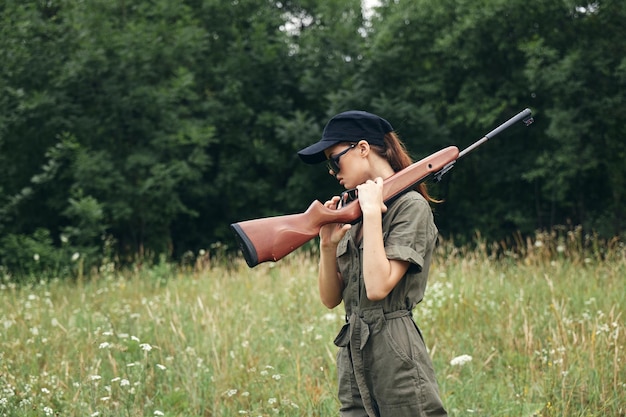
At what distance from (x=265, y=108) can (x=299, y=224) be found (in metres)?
18.0

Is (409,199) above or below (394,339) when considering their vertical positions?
above

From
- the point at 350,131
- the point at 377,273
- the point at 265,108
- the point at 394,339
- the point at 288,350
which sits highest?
the point at 265,108

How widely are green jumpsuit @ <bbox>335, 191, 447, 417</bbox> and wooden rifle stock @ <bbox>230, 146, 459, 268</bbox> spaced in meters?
0.08

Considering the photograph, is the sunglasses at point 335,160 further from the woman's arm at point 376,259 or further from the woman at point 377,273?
the woman's arm at point 376,259

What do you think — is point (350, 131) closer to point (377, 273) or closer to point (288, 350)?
point (377, 273)

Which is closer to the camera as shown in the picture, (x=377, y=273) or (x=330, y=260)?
(x=377, y=273)

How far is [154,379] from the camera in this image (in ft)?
16.0

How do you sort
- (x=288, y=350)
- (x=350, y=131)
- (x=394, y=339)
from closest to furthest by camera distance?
(x=394, y=339)
(x=350, y=131)
(x=288, y=350)

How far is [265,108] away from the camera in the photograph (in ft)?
67.5

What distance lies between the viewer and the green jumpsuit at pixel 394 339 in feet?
9.00

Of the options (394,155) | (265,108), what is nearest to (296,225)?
(394,155)

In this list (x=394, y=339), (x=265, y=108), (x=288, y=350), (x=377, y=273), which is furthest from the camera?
(x=265, y=108)

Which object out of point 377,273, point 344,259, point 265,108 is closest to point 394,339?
point 377,273

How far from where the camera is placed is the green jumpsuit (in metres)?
2.74
